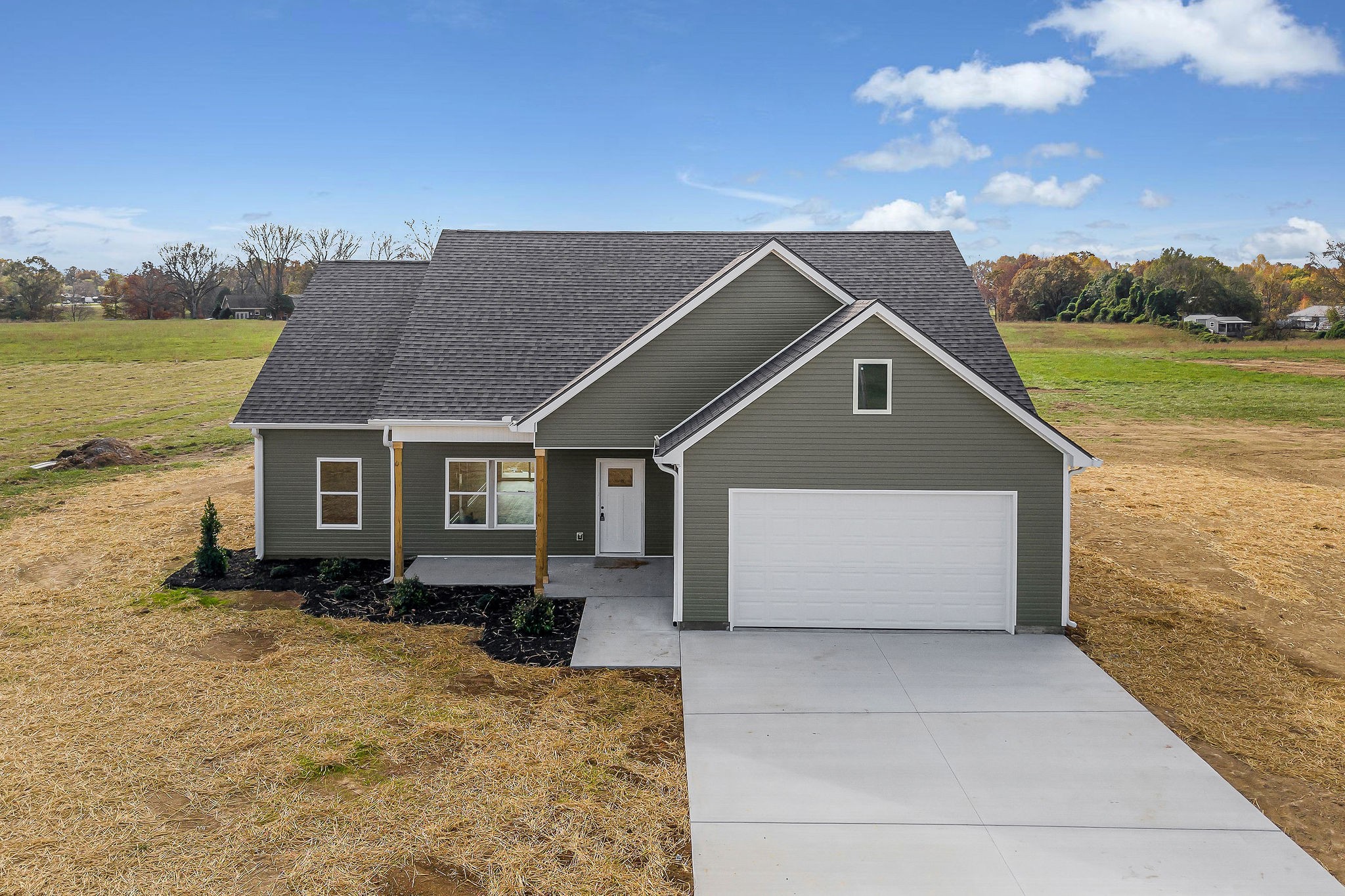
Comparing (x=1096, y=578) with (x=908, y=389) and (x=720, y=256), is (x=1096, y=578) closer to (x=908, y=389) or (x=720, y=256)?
(x=908, y=389)

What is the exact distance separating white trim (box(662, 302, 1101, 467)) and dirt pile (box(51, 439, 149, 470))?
24255mm

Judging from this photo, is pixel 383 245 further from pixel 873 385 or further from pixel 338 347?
pixel 873 385

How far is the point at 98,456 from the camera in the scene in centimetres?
2756

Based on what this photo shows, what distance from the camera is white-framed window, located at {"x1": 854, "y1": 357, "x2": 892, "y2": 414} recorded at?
12.6 meters

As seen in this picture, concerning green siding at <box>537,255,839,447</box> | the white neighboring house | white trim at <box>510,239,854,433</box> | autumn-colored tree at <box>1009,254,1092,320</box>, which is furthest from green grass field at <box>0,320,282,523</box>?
the white neighboring house

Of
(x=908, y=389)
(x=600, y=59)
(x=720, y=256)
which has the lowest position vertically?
(x=908, y=389)

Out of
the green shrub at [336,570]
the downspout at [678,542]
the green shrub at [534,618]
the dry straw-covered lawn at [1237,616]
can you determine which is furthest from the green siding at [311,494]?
the dry straw-covered lawn at [1237,616]

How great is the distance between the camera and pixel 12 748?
29.6 ft

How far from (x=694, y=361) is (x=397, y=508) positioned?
6134mm

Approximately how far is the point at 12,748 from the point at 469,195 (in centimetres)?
5241

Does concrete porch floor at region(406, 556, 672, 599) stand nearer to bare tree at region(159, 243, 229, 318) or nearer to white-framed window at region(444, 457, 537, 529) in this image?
white-framed window at region(444, 457, 537, 529)

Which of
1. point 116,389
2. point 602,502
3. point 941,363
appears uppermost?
point 116,389

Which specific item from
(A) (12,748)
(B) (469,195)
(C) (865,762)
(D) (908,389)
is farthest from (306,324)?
(B) (469,195)

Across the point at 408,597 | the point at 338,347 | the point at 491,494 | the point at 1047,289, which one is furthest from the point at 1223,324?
the point at 408,597
